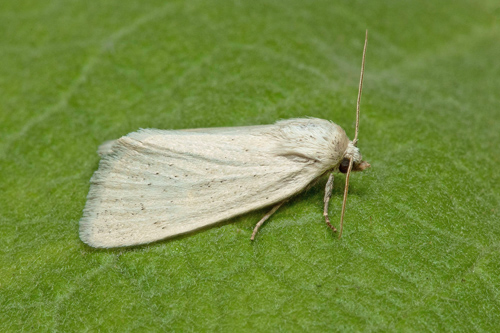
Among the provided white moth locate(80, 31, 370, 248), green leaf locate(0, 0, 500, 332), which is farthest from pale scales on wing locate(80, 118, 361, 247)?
green leaf locate(0, 0, 500, 332)

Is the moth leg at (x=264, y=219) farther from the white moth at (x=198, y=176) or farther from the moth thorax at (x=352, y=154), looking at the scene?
the moth thorax at (x=352, y=154)

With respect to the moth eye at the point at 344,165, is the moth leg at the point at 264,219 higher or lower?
lower

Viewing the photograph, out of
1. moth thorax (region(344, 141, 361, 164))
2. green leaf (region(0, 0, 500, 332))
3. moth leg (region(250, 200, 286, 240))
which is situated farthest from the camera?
moth thorax (region(344, 141, 361, 164))

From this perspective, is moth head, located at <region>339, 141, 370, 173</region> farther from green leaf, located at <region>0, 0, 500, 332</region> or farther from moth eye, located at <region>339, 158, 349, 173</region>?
green leaf, located at <region>0, 0, 500, 332</region>

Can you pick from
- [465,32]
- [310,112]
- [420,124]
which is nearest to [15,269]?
[310,112]

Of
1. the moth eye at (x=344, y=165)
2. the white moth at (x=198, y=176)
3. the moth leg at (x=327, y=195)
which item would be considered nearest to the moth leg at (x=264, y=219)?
A: the white moth at (x=198, y=176)

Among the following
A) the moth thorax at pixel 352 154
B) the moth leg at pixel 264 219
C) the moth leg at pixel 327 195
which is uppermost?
the moth thorax at pixel 352 154

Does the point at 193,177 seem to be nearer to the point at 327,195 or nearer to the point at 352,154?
the point at 327,195
